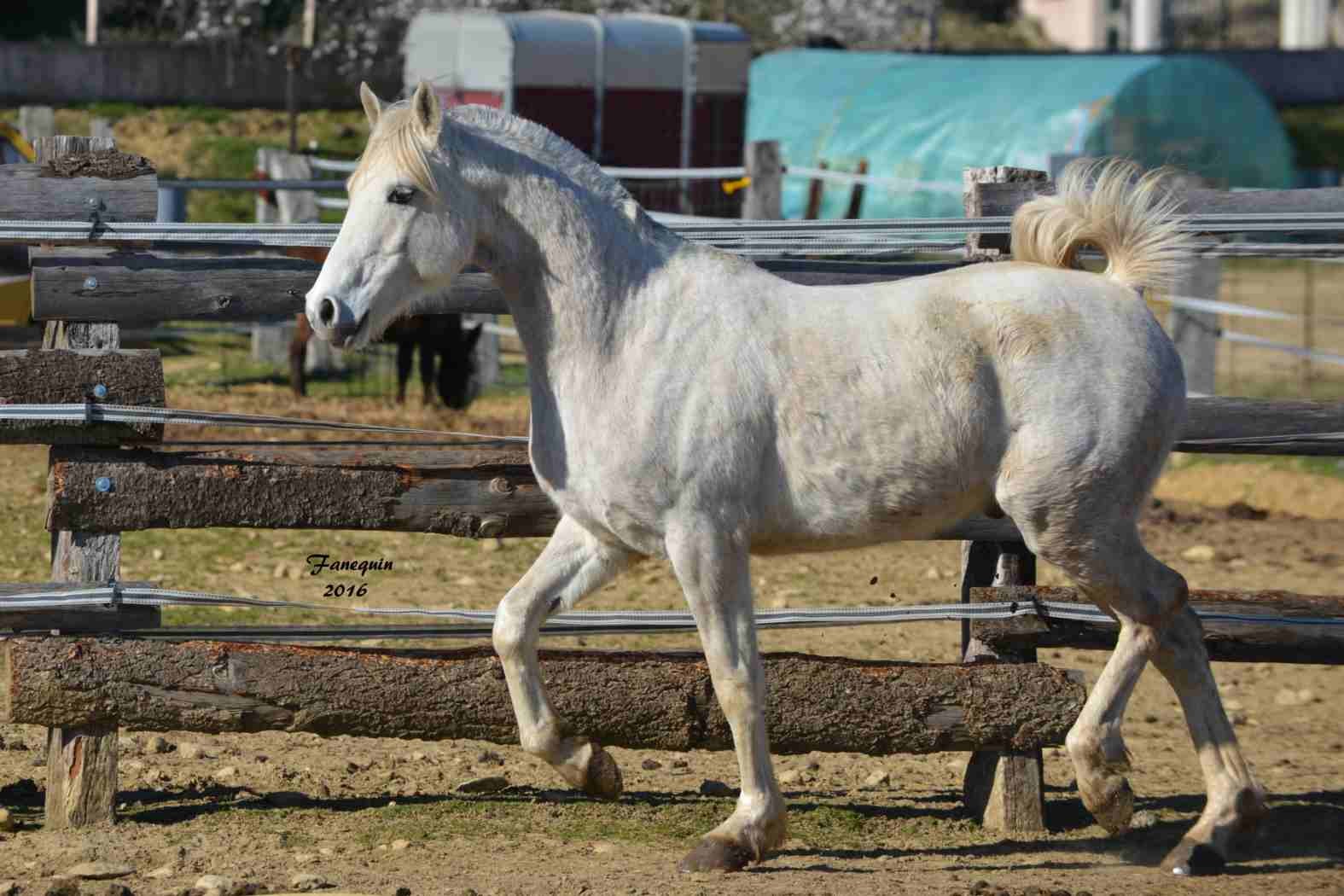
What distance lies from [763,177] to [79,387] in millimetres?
7701

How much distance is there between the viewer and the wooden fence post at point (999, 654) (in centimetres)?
559

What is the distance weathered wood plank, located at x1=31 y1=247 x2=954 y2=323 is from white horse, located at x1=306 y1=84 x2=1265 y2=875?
2.48 feet

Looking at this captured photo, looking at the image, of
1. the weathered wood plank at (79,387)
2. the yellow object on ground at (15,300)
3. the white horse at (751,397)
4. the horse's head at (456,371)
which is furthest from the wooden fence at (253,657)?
the yellow object on ground at (15,300)

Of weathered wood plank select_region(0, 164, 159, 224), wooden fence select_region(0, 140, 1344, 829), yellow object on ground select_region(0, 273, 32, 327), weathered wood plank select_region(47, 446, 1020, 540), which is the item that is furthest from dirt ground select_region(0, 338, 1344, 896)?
yellow object on ground select_region(0, 273, 32, 327)

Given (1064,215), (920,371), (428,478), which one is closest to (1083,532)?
(920,371)

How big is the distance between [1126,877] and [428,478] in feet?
8.10

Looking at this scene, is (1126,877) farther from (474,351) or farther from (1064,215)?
(474,351)

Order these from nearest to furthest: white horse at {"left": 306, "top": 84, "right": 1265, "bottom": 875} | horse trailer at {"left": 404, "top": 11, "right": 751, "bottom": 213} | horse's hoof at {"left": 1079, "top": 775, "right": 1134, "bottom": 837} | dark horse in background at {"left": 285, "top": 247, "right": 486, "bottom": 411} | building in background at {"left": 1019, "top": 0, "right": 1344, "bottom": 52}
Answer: white horse at {"left": 306, "top": 84, "right": 1265, "bottom": 875}
horse's hoof at {"left": 1079, "top": 775, "right": 1134, "bottom": 837}
dark horse in background at {"left": 285, "top": 247, "right": 486, "bottom": 411}
horse trailer at {"left": 404, "top": 11, "right": 751, "bottom": 213}
building in background at {"left": 1019, "top": 0, "right": 1344, "bottom": 52}

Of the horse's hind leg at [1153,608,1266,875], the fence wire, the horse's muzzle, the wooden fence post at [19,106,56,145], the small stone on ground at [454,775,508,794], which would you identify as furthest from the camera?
the wooden fence post at [19,106,56,145]

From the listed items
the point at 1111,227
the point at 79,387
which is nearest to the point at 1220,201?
the point at 1111,227

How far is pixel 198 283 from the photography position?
220 inches

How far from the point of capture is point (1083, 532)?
4.78m

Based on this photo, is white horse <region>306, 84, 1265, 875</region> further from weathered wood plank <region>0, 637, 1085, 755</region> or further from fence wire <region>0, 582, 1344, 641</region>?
fence wire <region>0, 582, 1344, 641</region>

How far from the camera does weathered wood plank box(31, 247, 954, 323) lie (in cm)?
534
